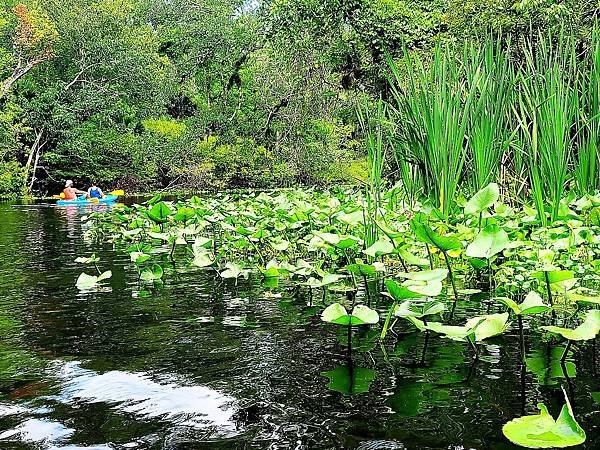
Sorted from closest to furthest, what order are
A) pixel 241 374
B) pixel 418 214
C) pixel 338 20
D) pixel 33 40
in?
pixel 241 374 → pixel 418 214 → pixel 338 20 → pixel 33 40

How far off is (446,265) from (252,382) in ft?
4.87

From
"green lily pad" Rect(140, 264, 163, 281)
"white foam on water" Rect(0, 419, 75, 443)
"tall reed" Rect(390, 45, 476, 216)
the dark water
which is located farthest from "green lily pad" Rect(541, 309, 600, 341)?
"green lily pad" Rect(140, 264, 163, 281)

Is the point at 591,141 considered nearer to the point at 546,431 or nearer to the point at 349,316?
the point at 349,316

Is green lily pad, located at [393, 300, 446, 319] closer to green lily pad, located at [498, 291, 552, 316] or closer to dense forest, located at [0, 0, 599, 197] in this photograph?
green lily pad, located at [498, 291, 552, 316]

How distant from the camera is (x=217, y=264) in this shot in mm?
3953

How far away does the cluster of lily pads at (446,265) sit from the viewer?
4.93 ft

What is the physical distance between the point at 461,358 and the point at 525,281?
0.59 m

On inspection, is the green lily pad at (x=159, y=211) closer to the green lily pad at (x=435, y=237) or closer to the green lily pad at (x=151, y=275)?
the green lily pad at (x=151, y=275)

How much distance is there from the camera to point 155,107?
76.9ft

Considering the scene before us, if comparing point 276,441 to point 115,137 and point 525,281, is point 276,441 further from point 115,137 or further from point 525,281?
point 115,137

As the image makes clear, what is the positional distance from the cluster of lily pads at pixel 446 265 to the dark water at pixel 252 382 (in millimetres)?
122

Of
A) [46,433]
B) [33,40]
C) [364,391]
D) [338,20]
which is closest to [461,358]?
[364,391]

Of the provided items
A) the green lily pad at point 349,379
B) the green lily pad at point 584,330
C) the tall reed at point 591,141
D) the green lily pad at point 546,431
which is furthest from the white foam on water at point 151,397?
the tall reed at point 591,141

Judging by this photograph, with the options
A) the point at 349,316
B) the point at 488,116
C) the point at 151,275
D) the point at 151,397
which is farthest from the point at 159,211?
the point at 349,316
